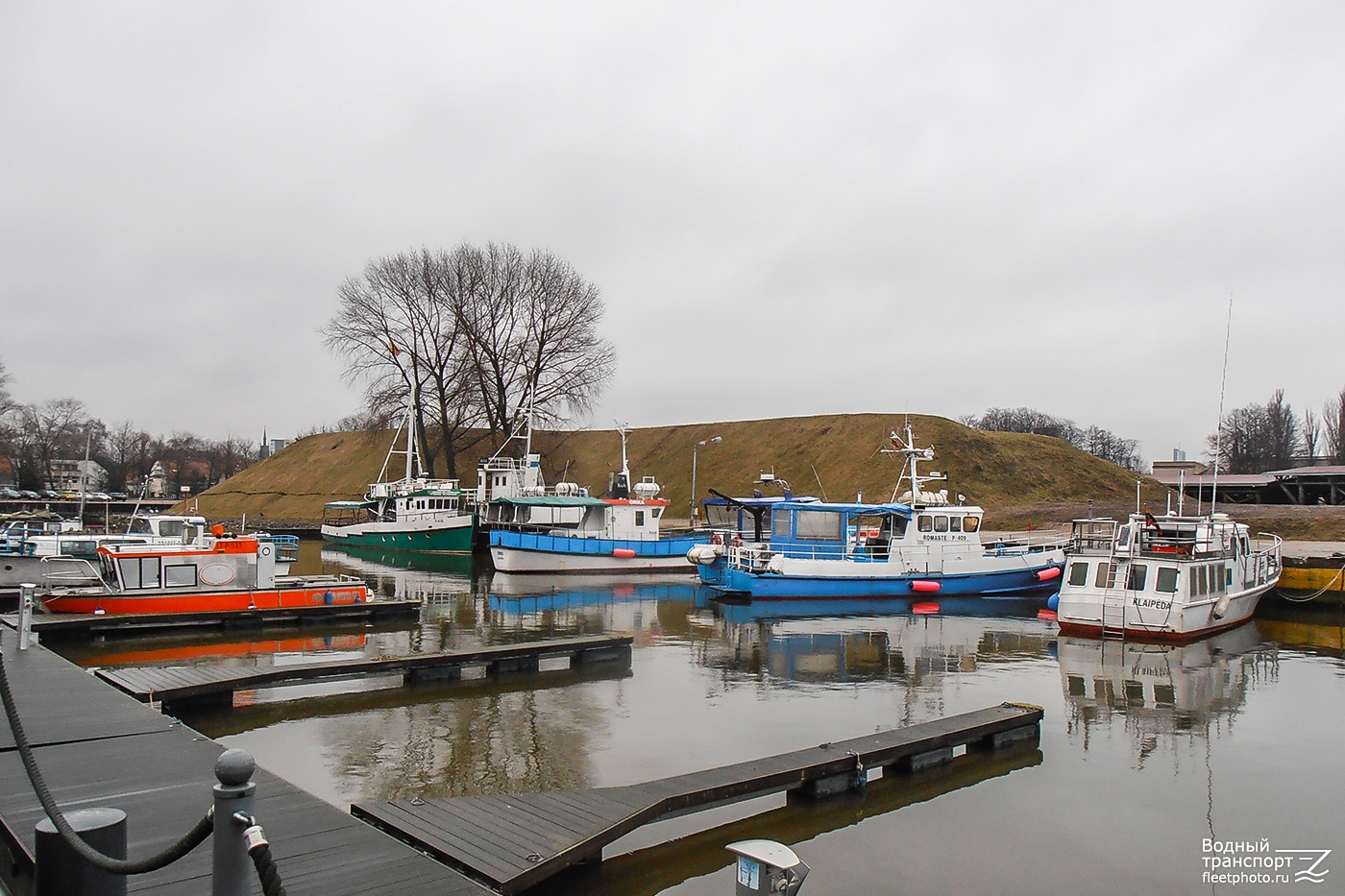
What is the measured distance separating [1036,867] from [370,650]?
13.5m

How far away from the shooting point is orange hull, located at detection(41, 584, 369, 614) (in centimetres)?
1888

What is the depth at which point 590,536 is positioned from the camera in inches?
1400

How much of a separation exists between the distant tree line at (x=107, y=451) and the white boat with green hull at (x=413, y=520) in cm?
1953

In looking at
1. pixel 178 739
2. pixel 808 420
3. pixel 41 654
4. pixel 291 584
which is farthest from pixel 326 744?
pixel 808 420

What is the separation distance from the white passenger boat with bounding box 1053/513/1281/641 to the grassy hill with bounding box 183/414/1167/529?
884 inches

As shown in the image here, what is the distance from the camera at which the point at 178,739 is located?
26.2 feet

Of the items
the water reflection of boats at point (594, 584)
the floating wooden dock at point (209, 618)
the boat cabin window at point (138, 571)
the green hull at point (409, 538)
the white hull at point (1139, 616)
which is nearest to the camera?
the floating wooden dock at point (209, 618)

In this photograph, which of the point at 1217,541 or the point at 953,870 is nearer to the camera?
the point at 953,870

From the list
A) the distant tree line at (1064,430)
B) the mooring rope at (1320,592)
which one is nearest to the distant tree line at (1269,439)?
the distant tree line at (1064,430)

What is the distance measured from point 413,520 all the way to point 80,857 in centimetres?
4210

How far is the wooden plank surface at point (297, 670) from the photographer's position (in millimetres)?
11562

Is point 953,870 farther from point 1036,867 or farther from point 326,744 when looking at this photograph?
point 326,744

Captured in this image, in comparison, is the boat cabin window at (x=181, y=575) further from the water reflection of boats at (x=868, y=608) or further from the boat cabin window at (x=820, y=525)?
the boat cabin window at (x=820, y=525)

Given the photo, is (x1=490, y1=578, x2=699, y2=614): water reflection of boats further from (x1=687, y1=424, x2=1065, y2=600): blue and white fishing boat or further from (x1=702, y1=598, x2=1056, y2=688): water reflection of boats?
(x1=702, y1=598, x2=1056, y2=688): water reflection of boats
